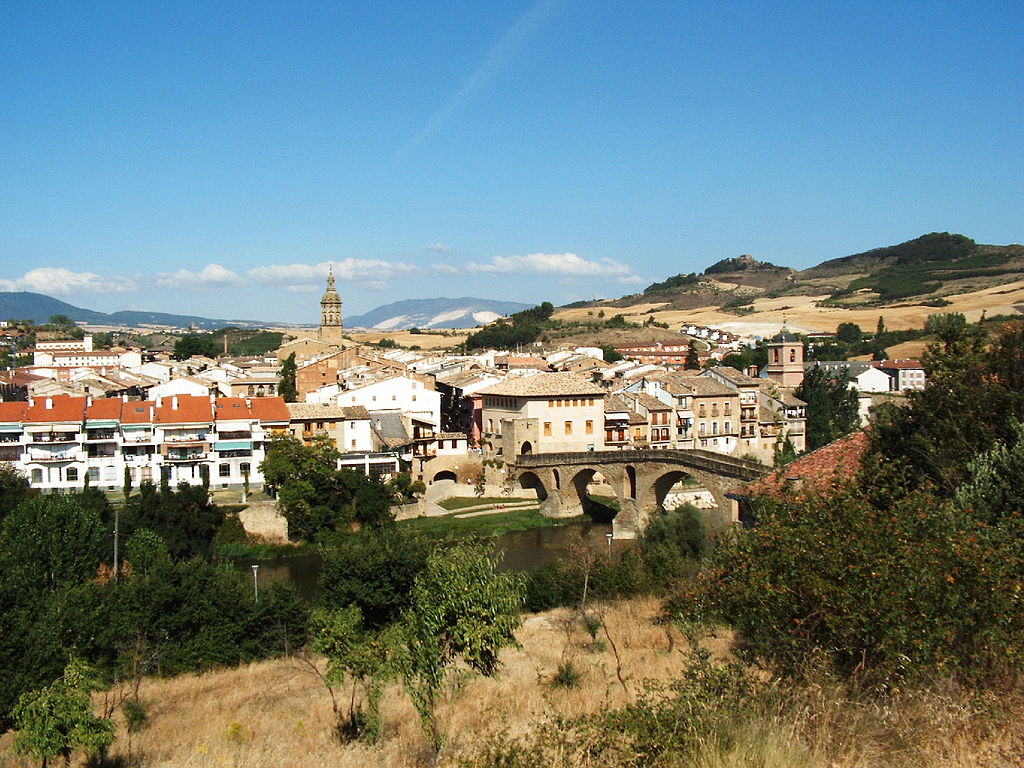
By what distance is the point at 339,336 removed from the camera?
290 ft

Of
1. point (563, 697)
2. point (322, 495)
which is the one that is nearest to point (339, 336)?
point (322, 495)

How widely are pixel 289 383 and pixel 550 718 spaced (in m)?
58.4

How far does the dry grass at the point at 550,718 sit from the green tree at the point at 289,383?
45.5m

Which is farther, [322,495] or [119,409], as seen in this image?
[119,409]

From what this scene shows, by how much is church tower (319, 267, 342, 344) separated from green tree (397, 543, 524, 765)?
261 feet

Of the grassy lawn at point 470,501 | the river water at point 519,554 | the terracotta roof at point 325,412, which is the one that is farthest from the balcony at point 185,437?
the grassy lawn at point 470,501

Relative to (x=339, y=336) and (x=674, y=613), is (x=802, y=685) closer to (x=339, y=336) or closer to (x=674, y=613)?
(x=674, y=613)

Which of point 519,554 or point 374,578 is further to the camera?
point 519,554

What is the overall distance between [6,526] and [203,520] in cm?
804

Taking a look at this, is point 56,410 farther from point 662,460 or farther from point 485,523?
point 662,460

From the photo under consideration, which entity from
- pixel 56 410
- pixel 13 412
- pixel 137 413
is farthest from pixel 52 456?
pixel 137 413

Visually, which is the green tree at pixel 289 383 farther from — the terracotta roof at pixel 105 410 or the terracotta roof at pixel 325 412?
the terracotta roof at pixel 105 410

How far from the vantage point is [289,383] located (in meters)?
65.6

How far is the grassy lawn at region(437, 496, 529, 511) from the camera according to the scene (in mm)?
40594
